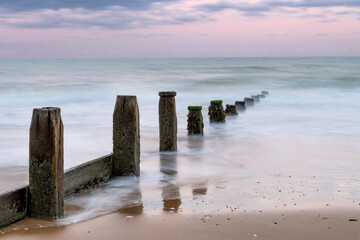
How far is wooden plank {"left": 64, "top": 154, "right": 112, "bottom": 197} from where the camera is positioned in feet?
15.3

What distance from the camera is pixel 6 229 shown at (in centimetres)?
371

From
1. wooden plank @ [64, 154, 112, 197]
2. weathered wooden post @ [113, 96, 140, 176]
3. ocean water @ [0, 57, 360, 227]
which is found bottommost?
ocean water @ [0, 57, 360, 227]

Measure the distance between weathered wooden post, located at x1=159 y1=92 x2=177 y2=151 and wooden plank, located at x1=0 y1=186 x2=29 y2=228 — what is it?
358 cm

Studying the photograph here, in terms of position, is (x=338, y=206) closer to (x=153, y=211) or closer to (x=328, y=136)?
(x=153, y=211)

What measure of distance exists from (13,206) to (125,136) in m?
1.77

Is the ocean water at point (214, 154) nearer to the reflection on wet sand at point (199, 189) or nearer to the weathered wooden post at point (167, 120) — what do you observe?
the reflection on wet sand at point (199, 189)

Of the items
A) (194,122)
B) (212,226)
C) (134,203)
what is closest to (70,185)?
(134,203)

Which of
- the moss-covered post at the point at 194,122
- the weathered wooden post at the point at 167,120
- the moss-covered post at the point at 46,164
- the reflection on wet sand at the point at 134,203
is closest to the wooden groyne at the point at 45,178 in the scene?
the moss-covered post at the point at 46,164

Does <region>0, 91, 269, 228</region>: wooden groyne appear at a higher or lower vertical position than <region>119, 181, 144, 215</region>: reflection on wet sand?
higher

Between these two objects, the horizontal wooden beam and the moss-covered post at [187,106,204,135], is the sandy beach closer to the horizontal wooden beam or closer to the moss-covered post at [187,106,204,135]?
the horizontal wooden beam

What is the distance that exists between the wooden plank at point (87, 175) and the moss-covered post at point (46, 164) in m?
0.64

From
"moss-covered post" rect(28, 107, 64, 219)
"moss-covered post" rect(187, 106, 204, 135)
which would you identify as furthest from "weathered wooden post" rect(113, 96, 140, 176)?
"moss-covered post" rect(187, 106, 204, 135)

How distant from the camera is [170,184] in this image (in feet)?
18.6

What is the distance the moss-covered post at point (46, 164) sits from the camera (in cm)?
369
